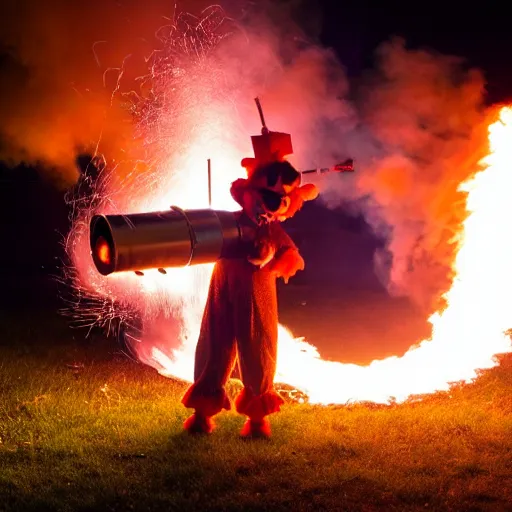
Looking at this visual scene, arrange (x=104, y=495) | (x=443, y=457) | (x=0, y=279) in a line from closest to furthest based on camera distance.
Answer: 1. (x=104, y=495)
2. (x=443, y=457)
3. (x=0, y=279)

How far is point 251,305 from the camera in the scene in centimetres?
536

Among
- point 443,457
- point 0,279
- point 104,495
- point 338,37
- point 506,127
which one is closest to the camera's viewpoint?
point 104,495

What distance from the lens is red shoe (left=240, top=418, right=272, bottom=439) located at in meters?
5.42

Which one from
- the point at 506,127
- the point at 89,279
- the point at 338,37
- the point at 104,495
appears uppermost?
the point at 338,37

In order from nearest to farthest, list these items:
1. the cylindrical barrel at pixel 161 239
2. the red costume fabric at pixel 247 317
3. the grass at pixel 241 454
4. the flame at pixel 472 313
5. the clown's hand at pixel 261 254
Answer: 1. the grass at pixel 241 454
2. the cylindrical barrel at pixel 161 239
3. the clown's hand at pixel 261 254
4. the red costume fabric at pixel 247 317
5. the flame at pixel 472 313

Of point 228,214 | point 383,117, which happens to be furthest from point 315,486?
point 383,117

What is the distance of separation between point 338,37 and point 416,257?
9.37ft

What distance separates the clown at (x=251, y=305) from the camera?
5309mm

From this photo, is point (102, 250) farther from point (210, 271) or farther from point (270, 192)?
point (210, 271)

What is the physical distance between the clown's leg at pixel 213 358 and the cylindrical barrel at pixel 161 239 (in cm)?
43

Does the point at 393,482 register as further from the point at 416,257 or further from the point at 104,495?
the point at 416,257

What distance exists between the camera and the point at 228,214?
529cm

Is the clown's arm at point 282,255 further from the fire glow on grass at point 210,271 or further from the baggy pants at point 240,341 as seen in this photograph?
the fire glow on grass at point 210,271

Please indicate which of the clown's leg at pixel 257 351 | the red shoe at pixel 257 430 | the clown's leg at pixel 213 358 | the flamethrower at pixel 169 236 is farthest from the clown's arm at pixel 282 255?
the red shoe at pixel 257 430
